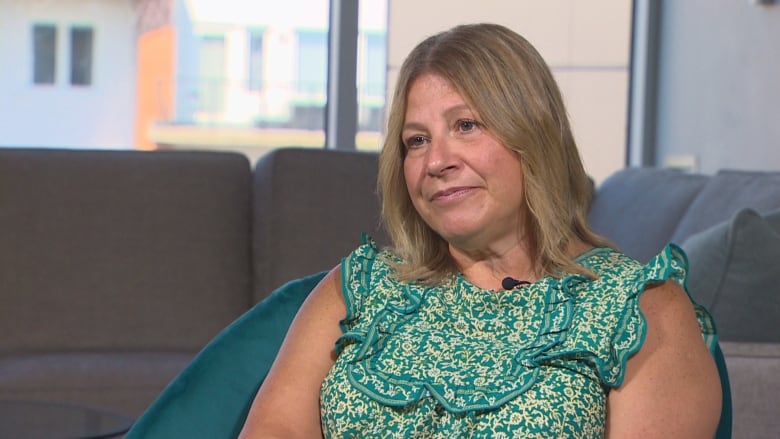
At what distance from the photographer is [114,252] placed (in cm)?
339

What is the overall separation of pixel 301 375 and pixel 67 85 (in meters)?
3.50

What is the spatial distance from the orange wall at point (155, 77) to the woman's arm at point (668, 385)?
3667 mm

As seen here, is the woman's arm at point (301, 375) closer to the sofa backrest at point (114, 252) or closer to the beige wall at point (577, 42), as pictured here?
the sofa backrest at point (114, 252)

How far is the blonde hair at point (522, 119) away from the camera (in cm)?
161

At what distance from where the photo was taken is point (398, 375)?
5.17ft

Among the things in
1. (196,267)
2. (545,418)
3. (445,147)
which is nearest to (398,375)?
(545,418)

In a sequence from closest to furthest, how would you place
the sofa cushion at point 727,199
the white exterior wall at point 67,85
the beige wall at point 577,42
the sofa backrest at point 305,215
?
the sofa cushion at point 727,199
the sofa backrest at point 305,215
the white exterior wall at point 67,85
the beige wall at point 577,42

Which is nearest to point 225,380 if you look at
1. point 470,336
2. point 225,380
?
point 225,380

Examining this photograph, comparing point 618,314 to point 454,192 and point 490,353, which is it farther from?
point 454,192

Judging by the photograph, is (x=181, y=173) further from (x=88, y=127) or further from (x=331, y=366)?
(x=331, y=366)

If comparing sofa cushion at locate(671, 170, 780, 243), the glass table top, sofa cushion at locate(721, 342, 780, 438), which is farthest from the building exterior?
sofa cushion at locate(721, 342, 780, 438)

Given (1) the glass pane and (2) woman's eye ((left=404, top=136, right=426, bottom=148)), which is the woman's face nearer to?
(2) woman's eye ((left=404, top=136, right=426, bottom=148))

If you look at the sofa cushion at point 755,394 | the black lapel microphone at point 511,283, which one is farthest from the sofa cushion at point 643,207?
the black lapel microphone at point 511,283

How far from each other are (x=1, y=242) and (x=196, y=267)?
572 millimetres
